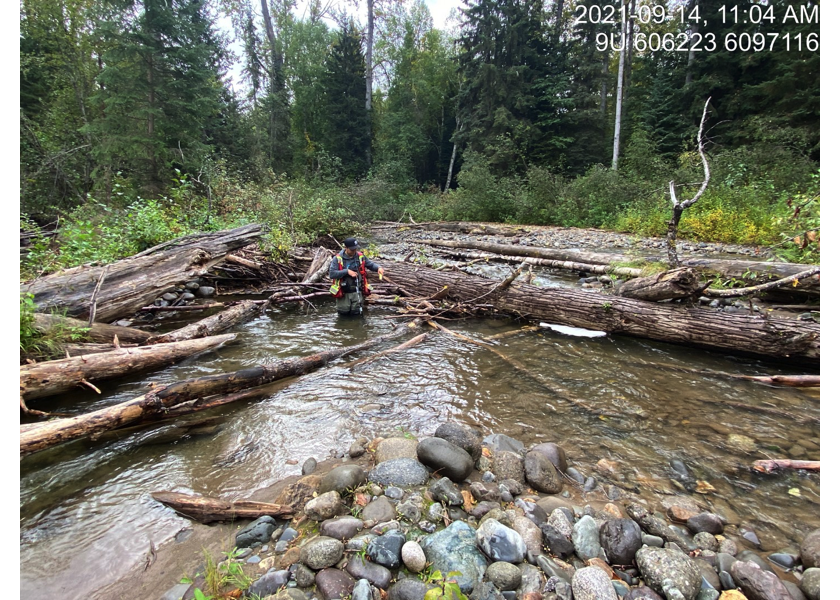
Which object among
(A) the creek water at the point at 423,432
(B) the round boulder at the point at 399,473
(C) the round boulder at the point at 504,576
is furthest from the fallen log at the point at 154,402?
(C) the round boulder at the point at 504,576

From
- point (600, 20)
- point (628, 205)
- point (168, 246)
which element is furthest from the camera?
point (600, 20)

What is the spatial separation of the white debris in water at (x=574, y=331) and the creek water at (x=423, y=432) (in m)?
0.33

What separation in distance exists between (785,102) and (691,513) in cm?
2544

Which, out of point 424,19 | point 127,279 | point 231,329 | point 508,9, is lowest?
point 231,329

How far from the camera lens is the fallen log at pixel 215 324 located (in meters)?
5.18

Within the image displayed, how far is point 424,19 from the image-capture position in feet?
135

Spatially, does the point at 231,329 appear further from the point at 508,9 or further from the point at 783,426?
the point at 508,9

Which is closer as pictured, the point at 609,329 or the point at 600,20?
the point at 609,329

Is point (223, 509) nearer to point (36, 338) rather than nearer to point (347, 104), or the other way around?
point (36, 338)

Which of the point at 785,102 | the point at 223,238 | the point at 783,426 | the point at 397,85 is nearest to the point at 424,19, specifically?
the point at 397,85

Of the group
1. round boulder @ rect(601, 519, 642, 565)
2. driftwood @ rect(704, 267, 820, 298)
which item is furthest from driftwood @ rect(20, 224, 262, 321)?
driftwood @ rect(704, 267, 820, 298)

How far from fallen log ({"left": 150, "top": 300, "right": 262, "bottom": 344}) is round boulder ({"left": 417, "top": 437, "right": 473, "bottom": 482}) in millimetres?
4093

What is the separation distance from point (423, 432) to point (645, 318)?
4048 millimetres

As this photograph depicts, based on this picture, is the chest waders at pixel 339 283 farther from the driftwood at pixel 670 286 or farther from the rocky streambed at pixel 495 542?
the driftwood at pixel 670 286
